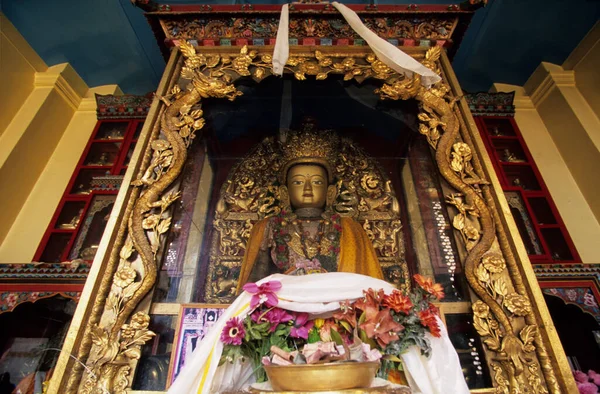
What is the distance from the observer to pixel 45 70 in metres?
3.86

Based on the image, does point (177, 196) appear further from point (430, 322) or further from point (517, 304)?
point (517, 304)

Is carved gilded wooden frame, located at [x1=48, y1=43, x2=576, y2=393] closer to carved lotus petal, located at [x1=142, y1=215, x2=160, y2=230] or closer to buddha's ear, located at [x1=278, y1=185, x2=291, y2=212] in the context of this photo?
carved lotus petal, located at [x1=142, y1=215, x2=160, y2=230]

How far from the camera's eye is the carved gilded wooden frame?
6.01ft

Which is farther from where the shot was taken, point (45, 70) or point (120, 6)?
point (45, 70)

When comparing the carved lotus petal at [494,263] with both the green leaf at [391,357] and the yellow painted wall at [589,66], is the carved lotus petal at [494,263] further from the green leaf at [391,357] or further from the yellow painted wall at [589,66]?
the yellow painted wall at [589,66]

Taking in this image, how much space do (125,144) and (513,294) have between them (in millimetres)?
3553

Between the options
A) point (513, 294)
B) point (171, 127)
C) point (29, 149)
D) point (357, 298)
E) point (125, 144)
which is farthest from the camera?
point (125, 144)

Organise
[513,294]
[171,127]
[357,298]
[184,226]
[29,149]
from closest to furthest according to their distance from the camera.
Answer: [357,298] → [513,294] → [184,226] → [171,127] → [29,149]

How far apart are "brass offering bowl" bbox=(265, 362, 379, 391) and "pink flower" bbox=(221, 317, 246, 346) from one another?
268 mm

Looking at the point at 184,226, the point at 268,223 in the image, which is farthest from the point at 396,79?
the point at 184,226

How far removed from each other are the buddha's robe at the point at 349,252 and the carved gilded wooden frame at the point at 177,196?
22.3 inches

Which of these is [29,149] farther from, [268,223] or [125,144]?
[268,223]

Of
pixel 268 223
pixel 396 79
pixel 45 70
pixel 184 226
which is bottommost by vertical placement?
pixel 184 226

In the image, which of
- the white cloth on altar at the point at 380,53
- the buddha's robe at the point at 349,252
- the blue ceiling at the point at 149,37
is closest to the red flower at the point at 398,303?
the buddha's robe at the point at 349,252
